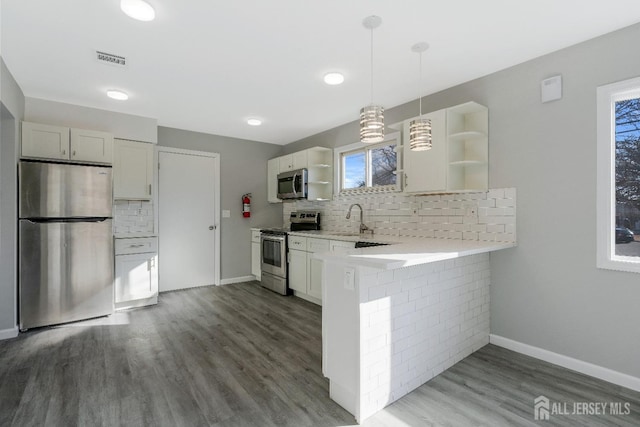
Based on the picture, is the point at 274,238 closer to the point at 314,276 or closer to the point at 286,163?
the point at 314,276

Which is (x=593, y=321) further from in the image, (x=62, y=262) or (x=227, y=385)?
(x=62, y=262)

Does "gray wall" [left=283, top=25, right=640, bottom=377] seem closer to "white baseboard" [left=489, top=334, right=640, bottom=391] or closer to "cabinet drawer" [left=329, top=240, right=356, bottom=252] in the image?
"white baseboard" [left=489, top=334, right=640, bottom=391]

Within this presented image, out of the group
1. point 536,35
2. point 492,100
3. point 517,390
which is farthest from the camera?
point 492,100

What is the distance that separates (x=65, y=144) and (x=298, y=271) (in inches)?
124

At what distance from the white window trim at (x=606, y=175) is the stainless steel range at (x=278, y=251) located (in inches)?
133

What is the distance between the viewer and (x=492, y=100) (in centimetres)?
289

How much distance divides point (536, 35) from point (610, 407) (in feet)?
8.50

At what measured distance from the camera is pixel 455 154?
9.90ft

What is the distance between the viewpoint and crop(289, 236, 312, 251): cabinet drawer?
13.8ft

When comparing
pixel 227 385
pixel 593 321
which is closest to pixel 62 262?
pixel 227 385

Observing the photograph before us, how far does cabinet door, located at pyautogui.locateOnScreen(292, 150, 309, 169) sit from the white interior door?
4.31ft

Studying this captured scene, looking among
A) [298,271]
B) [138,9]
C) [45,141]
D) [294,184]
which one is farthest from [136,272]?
[138,9]

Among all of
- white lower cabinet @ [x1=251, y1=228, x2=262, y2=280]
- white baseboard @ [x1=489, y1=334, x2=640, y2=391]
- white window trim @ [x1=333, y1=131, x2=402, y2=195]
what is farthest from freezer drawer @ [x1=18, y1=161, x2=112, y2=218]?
white baseboard @ [x1=489, y1=334, x2=640, y2=391]

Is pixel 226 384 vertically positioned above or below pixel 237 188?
below
